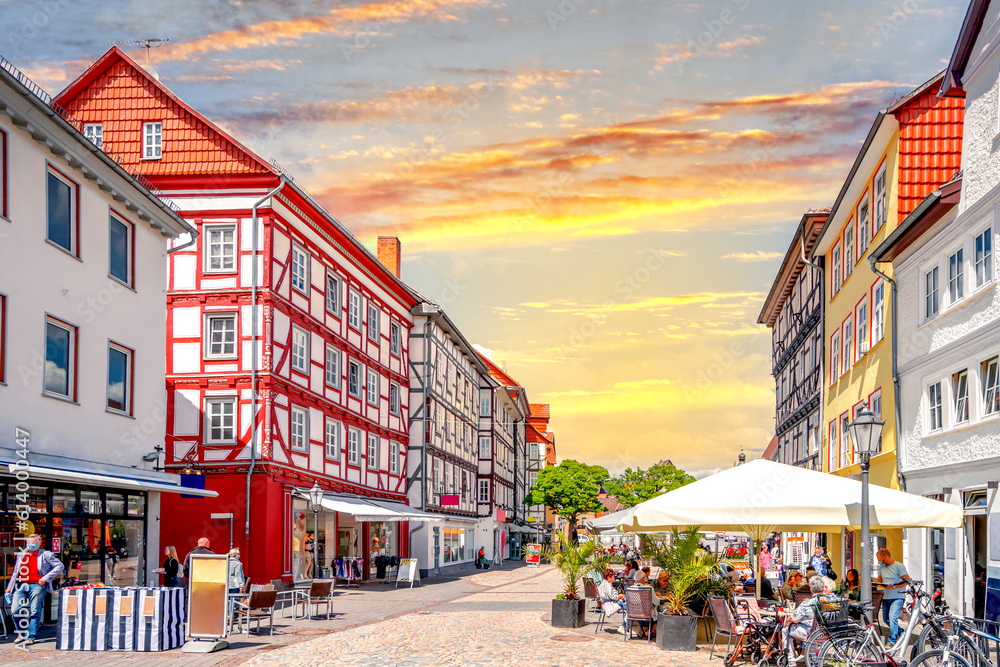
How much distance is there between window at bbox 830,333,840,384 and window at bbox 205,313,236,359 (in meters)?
17.9

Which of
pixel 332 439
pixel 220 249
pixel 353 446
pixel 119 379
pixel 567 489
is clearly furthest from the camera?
pixel 567 489

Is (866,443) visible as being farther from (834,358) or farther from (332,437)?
(332,437)

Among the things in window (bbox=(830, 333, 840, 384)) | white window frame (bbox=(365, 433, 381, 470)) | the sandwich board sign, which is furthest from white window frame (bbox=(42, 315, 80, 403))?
window (bbox=(830, 333, 840, 384))

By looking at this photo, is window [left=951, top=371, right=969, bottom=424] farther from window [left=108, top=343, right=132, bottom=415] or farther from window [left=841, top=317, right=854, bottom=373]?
window [left=108, top=343, right=132, bottom=415]

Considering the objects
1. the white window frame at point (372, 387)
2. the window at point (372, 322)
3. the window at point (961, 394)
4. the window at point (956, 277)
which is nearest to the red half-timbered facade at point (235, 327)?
the white window frame at point (372, 387)

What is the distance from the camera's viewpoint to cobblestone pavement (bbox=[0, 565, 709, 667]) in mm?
14000

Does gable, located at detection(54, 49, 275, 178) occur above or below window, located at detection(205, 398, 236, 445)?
above

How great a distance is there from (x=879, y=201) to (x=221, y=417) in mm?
18484

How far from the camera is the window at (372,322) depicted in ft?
131

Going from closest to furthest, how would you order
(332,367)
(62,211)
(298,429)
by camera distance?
(62,211), (298,429), (332,367)

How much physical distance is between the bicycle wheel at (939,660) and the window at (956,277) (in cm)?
1191

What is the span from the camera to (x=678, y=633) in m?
15.3

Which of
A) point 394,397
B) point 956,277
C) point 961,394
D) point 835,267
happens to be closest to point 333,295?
point 394,397

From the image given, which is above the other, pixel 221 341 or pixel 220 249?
pixel 220 249
